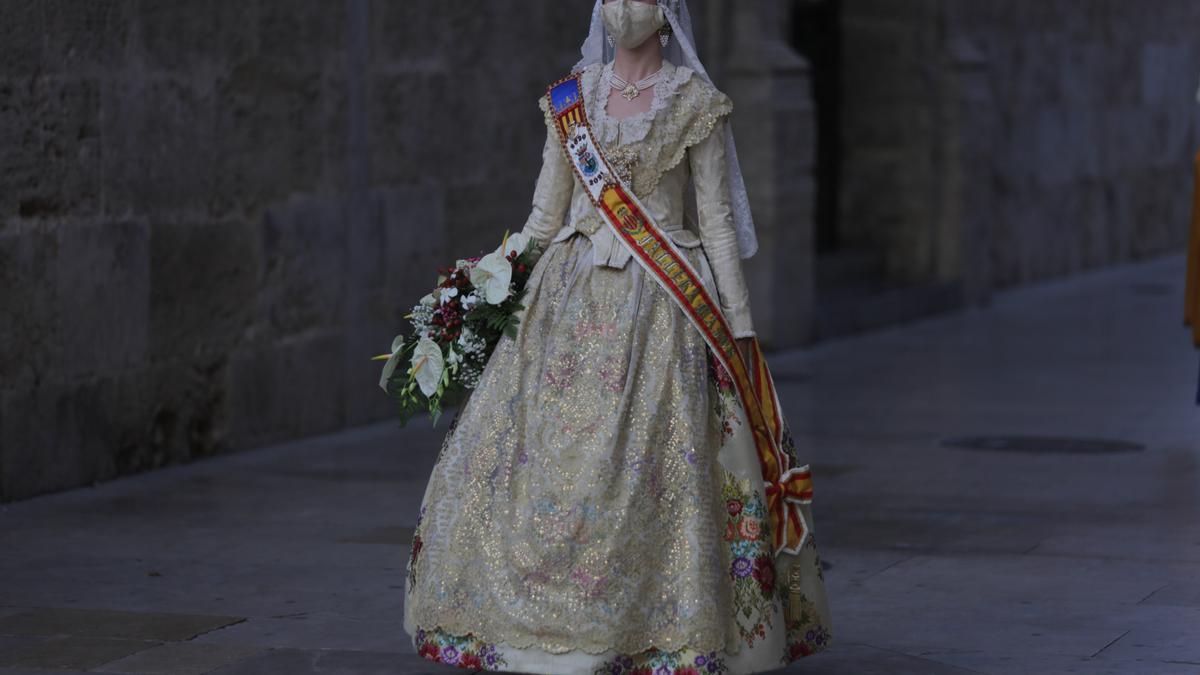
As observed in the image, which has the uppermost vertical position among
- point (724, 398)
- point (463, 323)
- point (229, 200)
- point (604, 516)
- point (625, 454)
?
point (229, 200)

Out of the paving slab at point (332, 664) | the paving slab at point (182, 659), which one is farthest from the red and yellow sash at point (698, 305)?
the paving slab at point (182, 659)

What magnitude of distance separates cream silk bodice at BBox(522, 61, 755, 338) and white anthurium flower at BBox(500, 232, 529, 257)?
0.17 metres

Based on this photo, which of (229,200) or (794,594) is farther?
(229,200)

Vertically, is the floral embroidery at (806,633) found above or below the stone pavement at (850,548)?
above

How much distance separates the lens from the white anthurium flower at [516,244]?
20.2ft

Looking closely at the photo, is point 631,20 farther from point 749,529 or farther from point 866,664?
point 866,664

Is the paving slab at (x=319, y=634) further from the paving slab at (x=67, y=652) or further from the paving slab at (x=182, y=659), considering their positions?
the paving slab at (x=67, y=652)

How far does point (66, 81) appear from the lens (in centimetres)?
925

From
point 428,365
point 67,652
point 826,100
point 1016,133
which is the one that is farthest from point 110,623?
point 1016,133

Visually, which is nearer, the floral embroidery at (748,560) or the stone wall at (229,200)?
the floral embroidery at (748,560)

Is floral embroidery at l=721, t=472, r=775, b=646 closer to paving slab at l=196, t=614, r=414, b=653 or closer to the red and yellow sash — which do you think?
the red and yellow sash

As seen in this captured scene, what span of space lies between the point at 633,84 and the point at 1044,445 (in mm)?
5330

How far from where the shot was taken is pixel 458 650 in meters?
5.76

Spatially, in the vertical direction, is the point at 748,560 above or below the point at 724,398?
below
